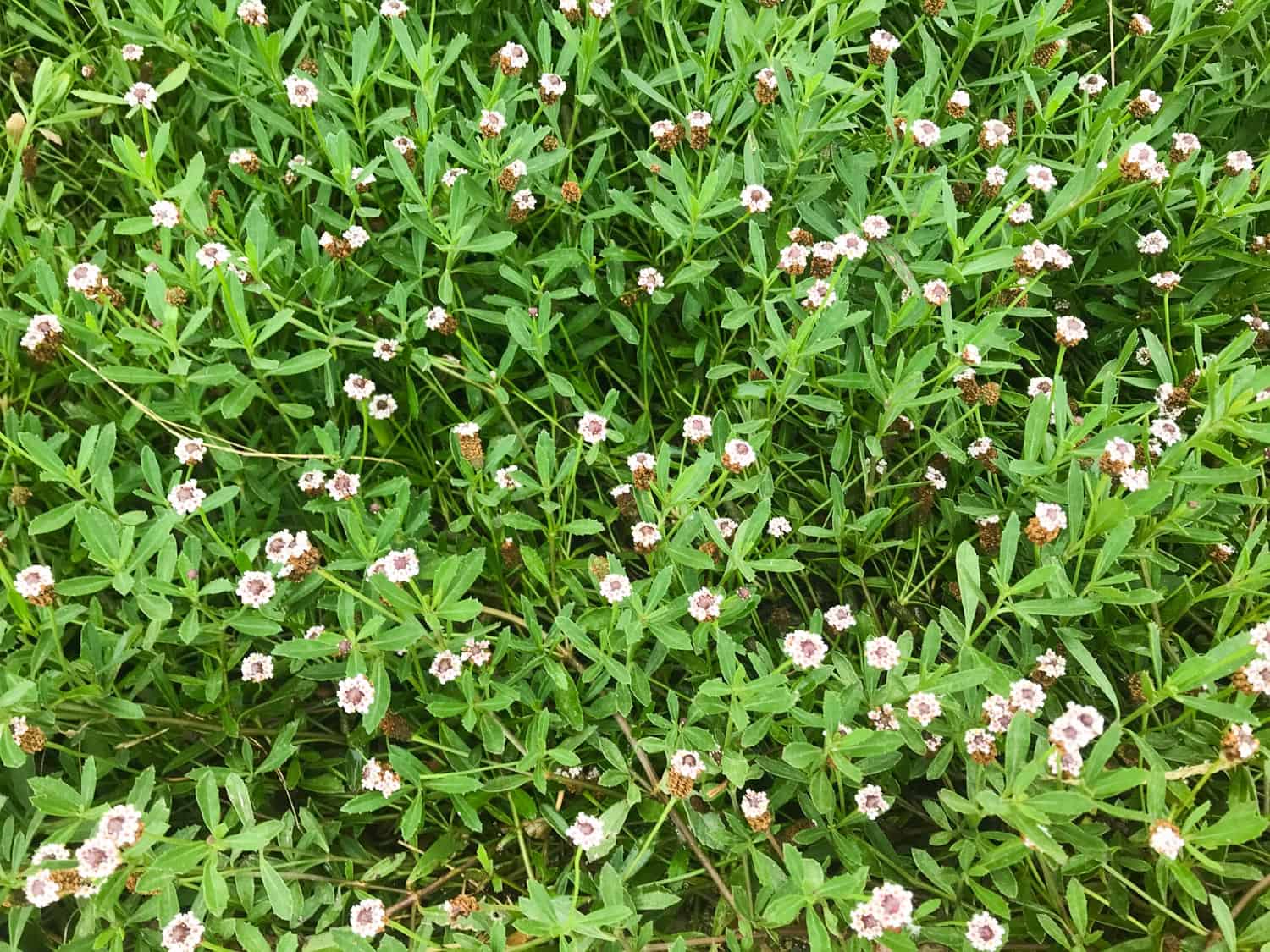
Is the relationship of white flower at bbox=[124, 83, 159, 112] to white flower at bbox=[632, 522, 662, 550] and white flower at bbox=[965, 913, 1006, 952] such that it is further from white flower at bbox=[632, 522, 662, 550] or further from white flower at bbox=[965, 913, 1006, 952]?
white flower at bbox=[965, 913, 1006, 952]

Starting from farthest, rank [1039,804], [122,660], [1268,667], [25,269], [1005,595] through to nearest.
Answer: [25,269], [122,660], [1005,595], [1268,667], [1039,804]

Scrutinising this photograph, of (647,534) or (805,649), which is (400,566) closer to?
(647,534)

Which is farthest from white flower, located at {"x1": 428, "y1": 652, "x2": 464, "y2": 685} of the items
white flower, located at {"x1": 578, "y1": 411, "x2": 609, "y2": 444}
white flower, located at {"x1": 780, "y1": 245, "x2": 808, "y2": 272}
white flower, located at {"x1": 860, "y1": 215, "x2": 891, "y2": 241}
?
white flower, located at {"x1": 860, "y1": 215, "x2": 891, "y2": 241}

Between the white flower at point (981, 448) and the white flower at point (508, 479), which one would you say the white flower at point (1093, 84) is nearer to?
the white flower at point (981, 448)

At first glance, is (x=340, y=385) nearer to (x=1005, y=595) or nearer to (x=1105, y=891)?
(x=1005, y=595)

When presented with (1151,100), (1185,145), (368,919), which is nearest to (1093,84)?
(1151,100)

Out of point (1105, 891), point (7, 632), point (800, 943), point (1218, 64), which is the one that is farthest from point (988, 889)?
point (1218, 64)

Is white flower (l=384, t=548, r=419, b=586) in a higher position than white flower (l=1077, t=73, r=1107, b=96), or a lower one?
lower
